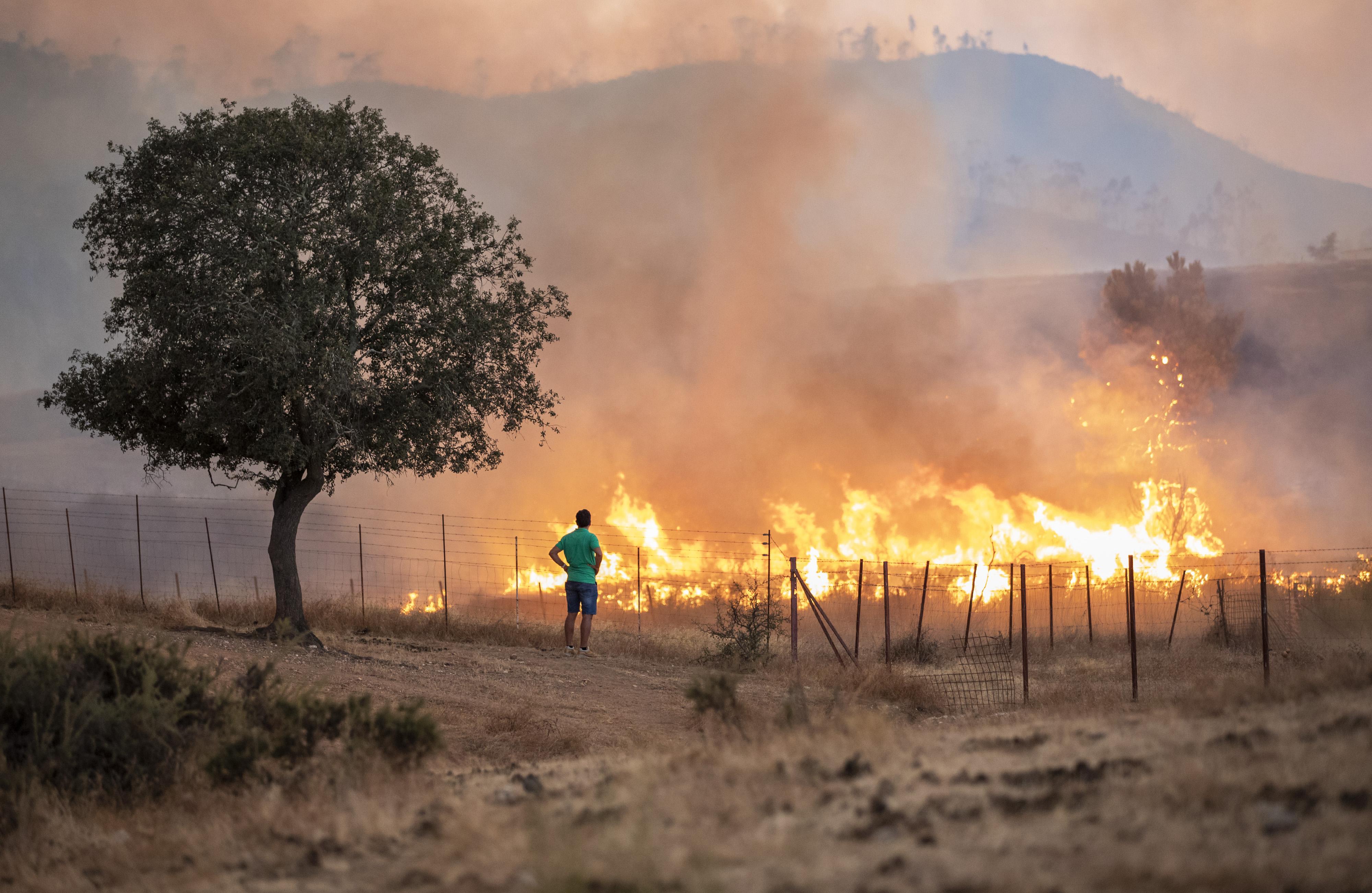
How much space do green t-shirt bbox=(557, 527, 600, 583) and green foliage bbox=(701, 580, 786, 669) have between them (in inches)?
147

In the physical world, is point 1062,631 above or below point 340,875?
below

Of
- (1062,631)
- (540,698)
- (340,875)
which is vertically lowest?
(1062,631)

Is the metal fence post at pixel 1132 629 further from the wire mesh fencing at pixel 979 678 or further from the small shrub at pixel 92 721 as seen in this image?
the small shrub at pixel 92 721

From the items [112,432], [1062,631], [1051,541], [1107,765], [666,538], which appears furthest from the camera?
[1051,541]

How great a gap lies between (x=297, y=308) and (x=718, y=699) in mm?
11073

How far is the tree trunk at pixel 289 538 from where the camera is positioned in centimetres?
1933

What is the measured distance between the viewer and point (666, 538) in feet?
110

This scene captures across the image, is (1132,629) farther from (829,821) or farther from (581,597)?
(829,821)

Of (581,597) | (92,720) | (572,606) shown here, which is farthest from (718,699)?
(572,606)

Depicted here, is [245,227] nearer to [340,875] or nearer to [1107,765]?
[340,875]

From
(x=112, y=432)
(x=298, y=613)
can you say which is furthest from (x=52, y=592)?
(x=298, y=613)

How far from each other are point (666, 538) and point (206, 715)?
2453cm

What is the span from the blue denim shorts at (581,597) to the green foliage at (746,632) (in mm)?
3084

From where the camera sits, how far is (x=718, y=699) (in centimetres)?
966
